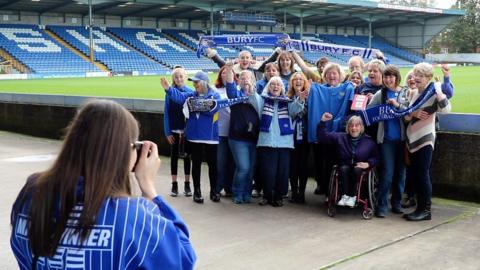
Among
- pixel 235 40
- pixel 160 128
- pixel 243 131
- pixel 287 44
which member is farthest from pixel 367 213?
pixel 160 128

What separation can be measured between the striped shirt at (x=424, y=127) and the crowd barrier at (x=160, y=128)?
1.08 metres

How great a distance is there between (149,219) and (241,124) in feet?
15.8

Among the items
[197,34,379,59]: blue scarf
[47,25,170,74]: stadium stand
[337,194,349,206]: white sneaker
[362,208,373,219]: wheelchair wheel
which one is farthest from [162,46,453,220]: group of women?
[47,25,170,74]: stadium stand

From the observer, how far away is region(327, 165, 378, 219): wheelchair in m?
5.91

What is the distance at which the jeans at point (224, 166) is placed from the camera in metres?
6.98

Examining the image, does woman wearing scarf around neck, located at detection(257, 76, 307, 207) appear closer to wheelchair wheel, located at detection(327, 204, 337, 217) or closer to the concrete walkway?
the concrete walkway

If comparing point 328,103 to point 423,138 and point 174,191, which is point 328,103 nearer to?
point 423,138

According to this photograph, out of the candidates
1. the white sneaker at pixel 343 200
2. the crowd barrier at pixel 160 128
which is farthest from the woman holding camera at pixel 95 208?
the white sneaker at pixel 343 200

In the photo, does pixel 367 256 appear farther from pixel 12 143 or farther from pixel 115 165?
pixel 12 143

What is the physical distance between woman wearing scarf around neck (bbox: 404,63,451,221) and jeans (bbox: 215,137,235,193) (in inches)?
87.3

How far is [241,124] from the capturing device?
6.58 metres

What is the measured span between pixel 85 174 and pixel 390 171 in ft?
15.6

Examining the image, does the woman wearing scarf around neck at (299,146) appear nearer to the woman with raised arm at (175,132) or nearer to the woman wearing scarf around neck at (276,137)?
the woman wearing scarf around neck at (276,137)

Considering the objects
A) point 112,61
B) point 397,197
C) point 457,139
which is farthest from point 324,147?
point 112,61
